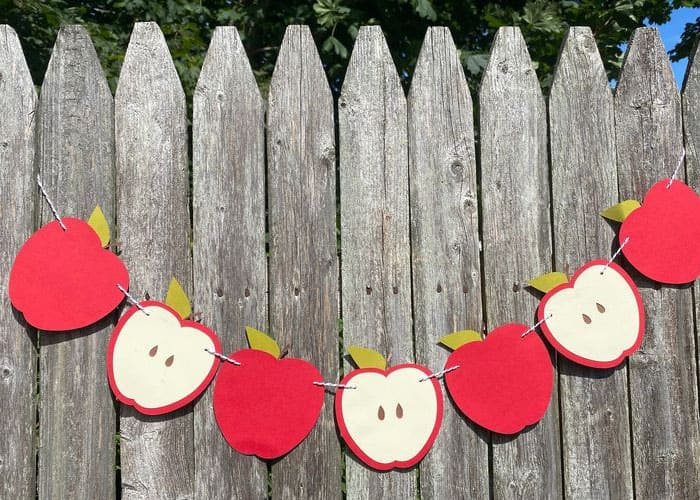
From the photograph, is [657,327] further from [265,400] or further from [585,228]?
[265,400]

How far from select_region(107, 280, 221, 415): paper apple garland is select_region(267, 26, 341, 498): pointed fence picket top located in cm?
21

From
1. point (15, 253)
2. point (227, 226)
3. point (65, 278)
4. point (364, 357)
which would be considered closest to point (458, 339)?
point (364, 357)

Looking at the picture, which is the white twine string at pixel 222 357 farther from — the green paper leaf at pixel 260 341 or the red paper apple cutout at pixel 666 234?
the red paper apple cutout at pixel 666 234

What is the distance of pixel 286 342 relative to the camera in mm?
1721

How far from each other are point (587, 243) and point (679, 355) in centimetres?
41

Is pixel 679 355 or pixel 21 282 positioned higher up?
pixel 21 282

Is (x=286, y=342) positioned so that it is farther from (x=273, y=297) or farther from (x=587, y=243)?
(x=587, y=243)

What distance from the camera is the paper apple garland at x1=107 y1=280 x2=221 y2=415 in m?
1.68

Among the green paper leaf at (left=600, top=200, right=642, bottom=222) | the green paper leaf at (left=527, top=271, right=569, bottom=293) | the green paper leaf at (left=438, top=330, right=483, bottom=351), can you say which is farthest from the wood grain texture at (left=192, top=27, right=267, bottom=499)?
the green paper leaf at (left=600, top=200, right=642, bottom=222)

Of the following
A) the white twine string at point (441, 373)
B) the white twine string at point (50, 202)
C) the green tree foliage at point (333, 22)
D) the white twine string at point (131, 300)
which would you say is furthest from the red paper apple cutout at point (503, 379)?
the green tree foliage at point (333, 22)

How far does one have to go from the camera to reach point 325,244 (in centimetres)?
175

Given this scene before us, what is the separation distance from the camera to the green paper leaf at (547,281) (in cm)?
176

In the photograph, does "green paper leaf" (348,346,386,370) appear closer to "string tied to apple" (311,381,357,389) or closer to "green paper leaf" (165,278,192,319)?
"string tied to apple" (311,381,357,389)

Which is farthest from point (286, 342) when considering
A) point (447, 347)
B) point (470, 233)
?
point (470, 233)
